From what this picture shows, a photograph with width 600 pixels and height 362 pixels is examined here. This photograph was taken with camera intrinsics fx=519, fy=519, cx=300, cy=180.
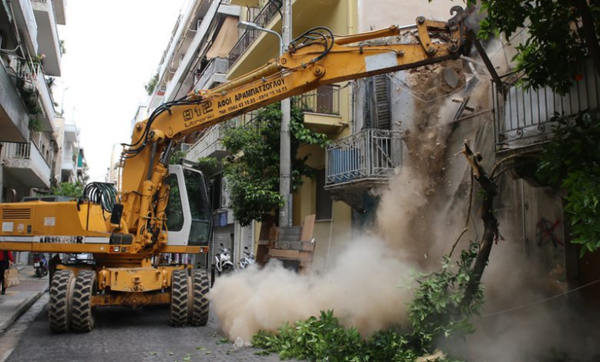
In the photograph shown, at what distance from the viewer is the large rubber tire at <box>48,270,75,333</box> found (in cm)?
859

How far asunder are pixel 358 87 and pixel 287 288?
6536mm

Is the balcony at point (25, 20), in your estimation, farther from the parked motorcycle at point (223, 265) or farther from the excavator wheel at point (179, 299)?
the excavator wheel at point (179, 299)

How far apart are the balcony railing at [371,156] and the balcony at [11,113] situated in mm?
8208

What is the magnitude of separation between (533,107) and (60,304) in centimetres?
791

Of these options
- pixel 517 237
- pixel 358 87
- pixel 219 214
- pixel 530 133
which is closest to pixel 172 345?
pixel 517 237

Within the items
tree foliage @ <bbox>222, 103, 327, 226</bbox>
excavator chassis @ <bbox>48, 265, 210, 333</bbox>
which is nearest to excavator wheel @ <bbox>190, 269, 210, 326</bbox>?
excavator chassis @ <bbox>48, 265, 210, 333</bbox>

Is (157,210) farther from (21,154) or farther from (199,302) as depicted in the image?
(21,154)

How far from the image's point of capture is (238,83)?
359 inches

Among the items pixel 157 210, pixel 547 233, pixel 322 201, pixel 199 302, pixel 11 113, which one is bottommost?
pixel 199 302

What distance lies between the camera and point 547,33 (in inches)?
227

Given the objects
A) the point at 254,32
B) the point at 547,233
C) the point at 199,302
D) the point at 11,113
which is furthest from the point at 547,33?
the point at 254,32

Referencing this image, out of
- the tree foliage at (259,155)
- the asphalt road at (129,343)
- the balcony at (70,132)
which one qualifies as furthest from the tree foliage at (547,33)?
the balcony at (70,132)

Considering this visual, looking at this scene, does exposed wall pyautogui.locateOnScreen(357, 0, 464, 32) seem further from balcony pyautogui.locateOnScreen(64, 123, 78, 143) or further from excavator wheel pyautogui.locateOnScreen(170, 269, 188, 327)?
balcony pyautogui.locateOnScreen(64, 123, 78, 143)

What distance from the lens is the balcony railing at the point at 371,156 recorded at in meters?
11.6
